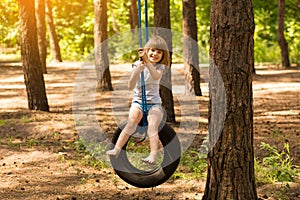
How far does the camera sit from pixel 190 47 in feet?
47.4

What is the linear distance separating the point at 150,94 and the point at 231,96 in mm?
847

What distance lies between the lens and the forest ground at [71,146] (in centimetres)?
618

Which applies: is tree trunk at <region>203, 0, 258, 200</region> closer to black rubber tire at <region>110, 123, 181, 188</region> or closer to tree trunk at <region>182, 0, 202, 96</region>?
black rubber tire at <region>110, 123, 181, 188</region>

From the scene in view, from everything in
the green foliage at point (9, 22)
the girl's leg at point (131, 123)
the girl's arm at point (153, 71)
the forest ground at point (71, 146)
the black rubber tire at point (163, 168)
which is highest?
the green foliage at point (9, 22)

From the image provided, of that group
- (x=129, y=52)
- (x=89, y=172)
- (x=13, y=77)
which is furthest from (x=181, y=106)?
(x=129, y=52)

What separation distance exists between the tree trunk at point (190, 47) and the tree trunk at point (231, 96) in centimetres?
936

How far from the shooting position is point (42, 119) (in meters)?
11.1

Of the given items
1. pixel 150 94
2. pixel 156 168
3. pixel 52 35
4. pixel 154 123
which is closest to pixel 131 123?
pixel 154 123

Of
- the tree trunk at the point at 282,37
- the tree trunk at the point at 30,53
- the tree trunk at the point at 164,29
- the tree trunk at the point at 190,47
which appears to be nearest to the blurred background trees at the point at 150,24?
the tree trunk at the point at 282,37

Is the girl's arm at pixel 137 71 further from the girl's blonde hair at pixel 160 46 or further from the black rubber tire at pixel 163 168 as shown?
the black rubber tire at pixel 163 168

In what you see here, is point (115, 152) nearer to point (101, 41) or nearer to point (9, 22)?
point (101, 41)

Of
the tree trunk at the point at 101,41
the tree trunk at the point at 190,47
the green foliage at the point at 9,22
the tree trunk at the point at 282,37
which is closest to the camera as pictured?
the tree trunk at the point at 190,47

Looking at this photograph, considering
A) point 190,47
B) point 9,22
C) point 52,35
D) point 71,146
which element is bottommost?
point 71,146

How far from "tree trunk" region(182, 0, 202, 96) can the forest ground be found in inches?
18.6
